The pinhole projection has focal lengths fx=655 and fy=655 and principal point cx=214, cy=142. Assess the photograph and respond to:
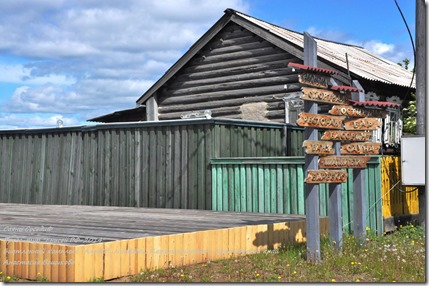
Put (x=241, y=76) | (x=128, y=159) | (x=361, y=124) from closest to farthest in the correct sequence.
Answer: (x=361, y=124)
(x=128, y=159)
(x=241, y=76)

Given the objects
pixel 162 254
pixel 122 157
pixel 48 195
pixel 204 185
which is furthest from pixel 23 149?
pixel 162 254

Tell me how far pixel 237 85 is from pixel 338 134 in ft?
37.9

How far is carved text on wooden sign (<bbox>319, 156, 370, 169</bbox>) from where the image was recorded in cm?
877

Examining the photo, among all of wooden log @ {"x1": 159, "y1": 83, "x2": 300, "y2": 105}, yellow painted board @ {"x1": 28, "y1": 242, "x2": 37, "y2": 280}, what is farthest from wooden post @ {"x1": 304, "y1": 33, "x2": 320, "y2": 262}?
wooden log @ {"x1": 159, "y1": 83, "x2": 300, "y2": 105}

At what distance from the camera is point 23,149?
1778cm

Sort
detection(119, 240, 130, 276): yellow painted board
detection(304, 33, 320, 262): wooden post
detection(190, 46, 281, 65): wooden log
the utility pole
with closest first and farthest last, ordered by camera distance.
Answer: detection(119, 240, 130, 276): yellow painted board < detection(304, 33, 320, 262): wooden post < the utility pole < detection(190, 46, 281, 65): wooden log

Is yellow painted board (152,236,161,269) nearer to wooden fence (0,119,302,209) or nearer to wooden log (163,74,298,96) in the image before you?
wooden fence (0,119,302,209)

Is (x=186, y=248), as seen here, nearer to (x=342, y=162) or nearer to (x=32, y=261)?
(x=32, y=261)

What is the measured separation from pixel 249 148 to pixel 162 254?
7.44m

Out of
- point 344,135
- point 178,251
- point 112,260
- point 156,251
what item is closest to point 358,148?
point 344,135

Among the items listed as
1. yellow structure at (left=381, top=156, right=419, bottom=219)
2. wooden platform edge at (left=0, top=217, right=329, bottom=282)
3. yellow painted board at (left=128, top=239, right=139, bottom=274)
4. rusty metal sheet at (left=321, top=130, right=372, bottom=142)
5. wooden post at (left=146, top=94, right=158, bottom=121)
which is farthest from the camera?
wooden post at (left=146, top=94, right=158, bottom=121)

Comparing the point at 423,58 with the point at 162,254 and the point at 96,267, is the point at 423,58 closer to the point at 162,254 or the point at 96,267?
the point at 162,254

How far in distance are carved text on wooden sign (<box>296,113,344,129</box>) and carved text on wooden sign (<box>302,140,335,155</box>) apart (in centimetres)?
22

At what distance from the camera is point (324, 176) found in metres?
8.62
